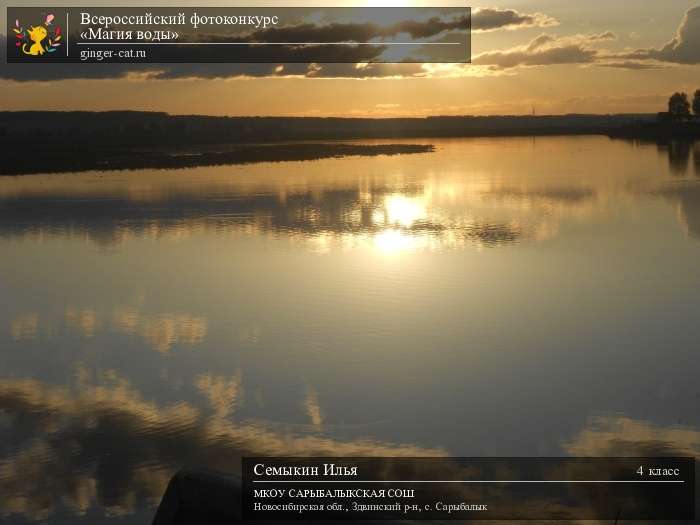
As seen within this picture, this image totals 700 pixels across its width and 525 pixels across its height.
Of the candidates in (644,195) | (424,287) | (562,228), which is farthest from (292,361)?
(644,195)

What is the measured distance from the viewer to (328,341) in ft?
45.7

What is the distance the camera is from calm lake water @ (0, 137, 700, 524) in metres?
9.57

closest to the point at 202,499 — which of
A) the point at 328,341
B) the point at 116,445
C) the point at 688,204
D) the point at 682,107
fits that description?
the point at 116,445

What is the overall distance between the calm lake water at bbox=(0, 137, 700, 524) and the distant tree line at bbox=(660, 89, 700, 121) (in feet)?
359

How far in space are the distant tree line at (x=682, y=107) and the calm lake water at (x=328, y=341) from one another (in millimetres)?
109566

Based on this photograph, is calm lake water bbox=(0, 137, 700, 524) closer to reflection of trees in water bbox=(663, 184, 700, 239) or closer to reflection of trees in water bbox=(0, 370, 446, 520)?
reflection of trees in water bbox=(0, 370, 446, 520)

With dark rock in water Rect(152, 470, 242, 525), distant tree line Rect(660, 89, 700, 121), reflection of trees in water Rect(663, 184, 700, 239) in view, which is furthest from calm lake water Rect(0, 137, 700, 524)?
distant tree line Rect(660, 89, 700, 121)

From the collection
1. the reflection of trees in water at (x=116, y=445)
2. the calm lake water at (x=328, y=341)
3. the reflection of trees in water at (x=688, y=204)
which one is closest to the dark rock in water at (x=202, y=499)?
the calm lake water at (x=328, y=341)

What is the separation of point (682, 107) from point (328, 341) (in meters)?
130

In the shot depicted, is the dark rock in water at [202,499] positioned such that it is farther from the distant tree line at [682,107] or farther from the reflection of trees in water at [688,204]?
the distant tree line at [682,107]

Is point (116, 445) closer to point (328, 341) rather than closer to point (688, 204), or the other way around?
point (328, 341)

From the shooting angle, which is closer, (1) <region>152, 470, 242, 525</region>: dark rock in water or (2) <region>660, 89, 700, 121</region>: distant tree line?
(1) <region>152, 470, 242, 525</region>: dark rock in water

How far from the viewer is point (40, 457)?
365 inches

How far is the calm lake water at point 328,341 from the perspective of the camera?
9.57 metres
